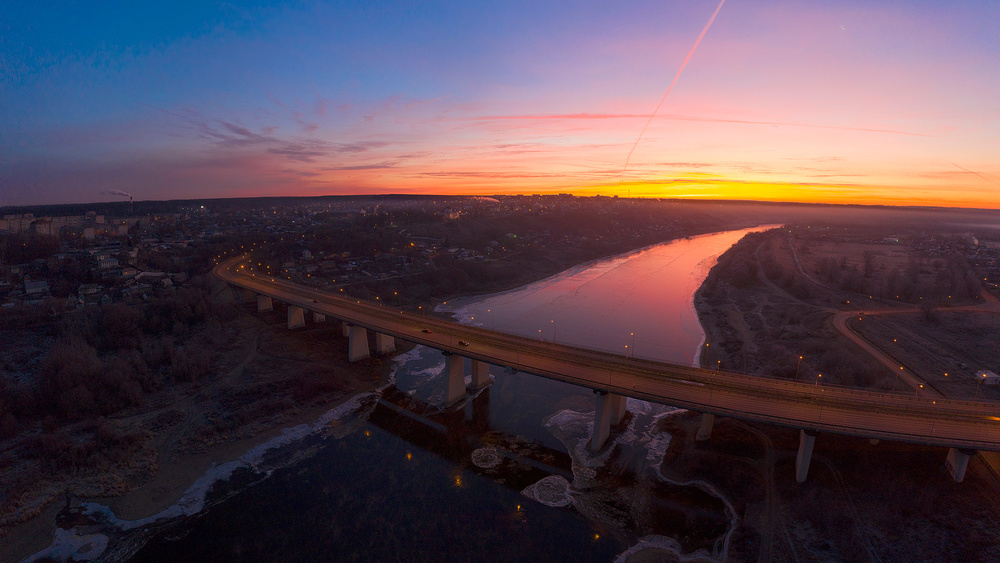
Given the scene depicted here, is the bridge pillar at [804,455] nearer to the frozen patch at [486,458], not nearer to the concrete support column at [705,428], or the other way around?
the concrete support column at [705,428]

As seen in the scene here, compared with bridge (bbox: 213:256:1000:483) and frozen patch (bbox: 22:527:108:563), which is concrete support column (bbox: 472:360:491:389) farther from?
frozen patch (bbox: 22:527:108:563)

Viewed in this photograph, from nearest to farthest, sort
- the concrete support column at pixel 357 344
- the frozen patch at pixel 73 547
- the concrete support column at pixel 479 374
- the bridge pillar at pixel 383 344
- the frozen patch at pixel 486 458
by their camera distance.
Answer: the frozen patch at pixel 73 547, the frozen patch at pixel 486 458, the concrete support column at pixel 479 374, the concrete support column at pixel 357 344, the bridge pillar at pixel 383 344

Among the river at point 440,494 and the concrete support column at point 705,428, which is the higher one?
the concrete support column at point 705,428

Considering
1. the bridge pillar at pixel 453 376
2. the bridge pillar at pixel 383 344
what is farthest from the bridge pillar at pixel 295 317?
the bridge pillar at pixel 453 376

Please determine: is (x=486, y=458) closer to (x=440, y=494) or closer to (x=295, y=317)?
(x=440, y=494)

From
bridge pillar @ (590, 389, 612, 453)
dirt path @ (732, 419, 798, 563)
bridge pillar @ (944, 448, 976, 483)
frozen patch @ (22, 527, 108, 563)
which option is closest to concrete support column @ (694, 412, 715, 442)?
dirt path @ (732, 419, 798, 563)

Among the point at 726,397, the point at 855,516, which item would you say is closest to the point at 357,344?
the point at 726,397
